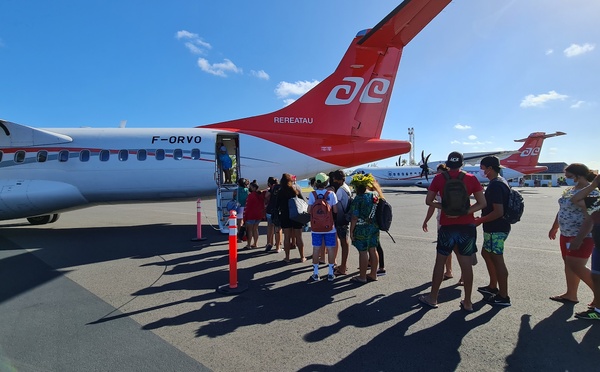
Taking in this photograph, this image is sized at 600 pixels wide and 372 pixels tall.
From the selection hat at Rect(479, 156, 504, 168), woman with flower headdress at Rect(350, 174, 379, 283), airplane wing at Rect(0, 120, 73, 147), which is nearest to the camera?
hat at Rect(479, 156, 504, 168)

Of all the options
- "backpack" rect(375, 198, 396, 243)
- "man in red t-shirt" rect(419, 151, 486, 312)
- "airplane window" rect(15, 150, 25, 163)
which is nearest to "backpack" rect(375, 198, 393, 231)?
"backpack" rect(375, 198, 396, 243)

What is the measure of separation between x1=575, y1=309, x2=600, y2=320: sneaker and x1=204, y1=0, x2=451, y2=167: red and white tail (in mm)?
6829

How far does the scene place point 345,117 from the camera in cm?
993

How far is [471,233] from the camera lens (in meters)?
3.65

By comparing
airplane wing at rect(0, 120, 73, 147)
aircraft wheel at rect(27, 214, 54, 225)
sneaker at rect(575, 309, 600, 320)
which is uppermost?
airplane wing at rect(0, 120, 73, 147)

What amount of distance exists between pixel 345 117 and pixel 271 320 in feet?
25.2

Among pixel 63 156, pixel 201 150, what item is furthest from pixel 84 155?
pixel 201 150

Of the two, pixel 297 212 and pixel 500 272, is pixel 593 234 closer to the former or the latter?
pixel 500 272

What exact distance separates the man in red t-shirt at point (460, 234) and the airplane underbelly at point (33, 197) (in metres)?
10.1

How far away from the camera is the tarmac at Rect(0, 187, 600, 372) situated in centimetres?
268

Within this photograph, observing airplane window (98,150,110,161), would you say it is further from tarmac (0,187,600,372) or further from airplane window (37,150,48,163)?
tarmac (0,187,600,372)

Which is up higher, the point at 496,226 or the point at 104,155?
the point at 104,155

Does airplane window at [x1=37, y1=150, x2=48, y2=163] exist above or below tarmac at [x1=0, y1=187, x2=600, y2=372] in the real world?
above

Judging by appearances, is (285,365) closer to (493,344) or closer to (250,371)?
(250,371)
